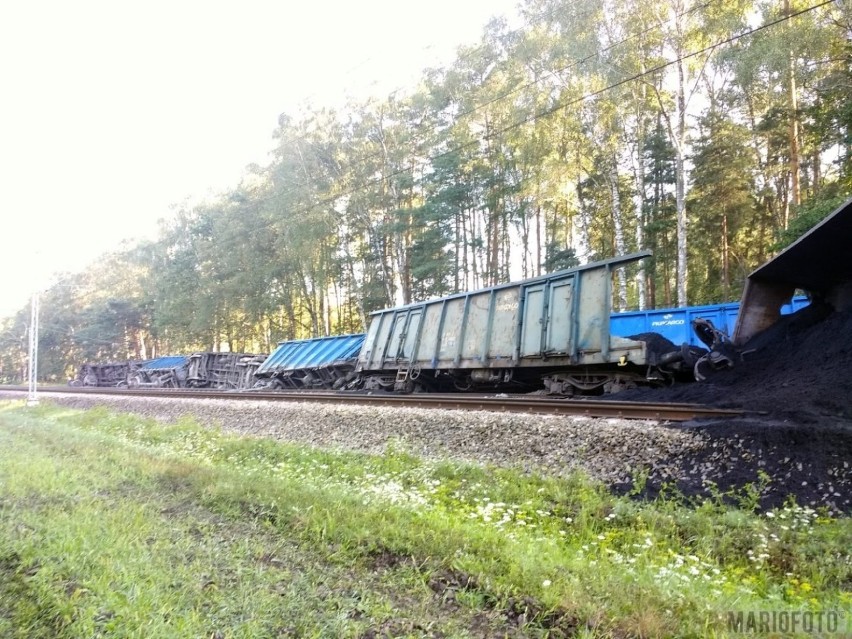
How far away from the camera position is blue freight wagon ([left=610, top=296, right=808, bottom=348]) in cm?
1350

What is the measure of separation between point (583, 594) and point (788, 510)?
7.77 ft

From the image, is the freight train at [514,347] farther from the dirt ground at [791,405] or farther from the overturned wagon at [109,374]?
the overturned wagon at [109,374]

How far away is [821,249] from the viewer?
797 centimetres

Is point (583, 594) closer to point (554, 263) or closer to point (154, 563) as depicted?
point (154, 563)

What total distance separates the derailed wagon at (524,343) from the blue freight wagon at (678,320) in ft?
11.5

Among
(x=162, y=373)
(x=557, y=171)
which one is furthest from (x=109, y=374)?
(x=557, y=171)

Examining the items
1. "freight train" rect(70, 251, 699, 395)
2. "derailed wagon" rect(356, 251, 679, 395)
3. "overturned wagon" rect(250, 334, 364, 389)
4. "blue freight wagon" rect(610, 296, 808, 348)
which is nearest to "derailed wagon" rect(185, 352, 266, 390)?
"overturned wagon" rect(250, 334, 364, 389)

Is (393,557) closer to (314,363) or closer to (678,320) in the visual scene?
(678,320)

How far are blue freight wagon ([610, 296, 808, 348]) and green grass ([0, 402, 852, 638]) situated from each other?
31.8 ft

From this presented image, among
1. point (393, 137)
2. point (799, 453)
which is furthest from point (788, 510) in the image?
point (393, 137)

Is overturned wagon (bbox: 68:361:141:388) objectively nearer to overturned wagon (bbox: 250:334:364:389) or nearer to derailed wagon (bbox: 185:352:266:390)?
derailed wagon (bbox: 185:352:266:390)

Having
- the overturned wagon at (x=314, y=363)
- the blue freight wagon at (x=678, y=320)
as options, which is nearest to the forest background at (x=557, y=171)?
the blue freight wagon at (x=678, y=320)

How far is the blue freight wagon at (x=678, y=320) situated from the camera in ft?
44.3

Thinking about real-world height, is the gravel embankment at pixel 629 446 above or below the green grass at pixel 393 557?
above
